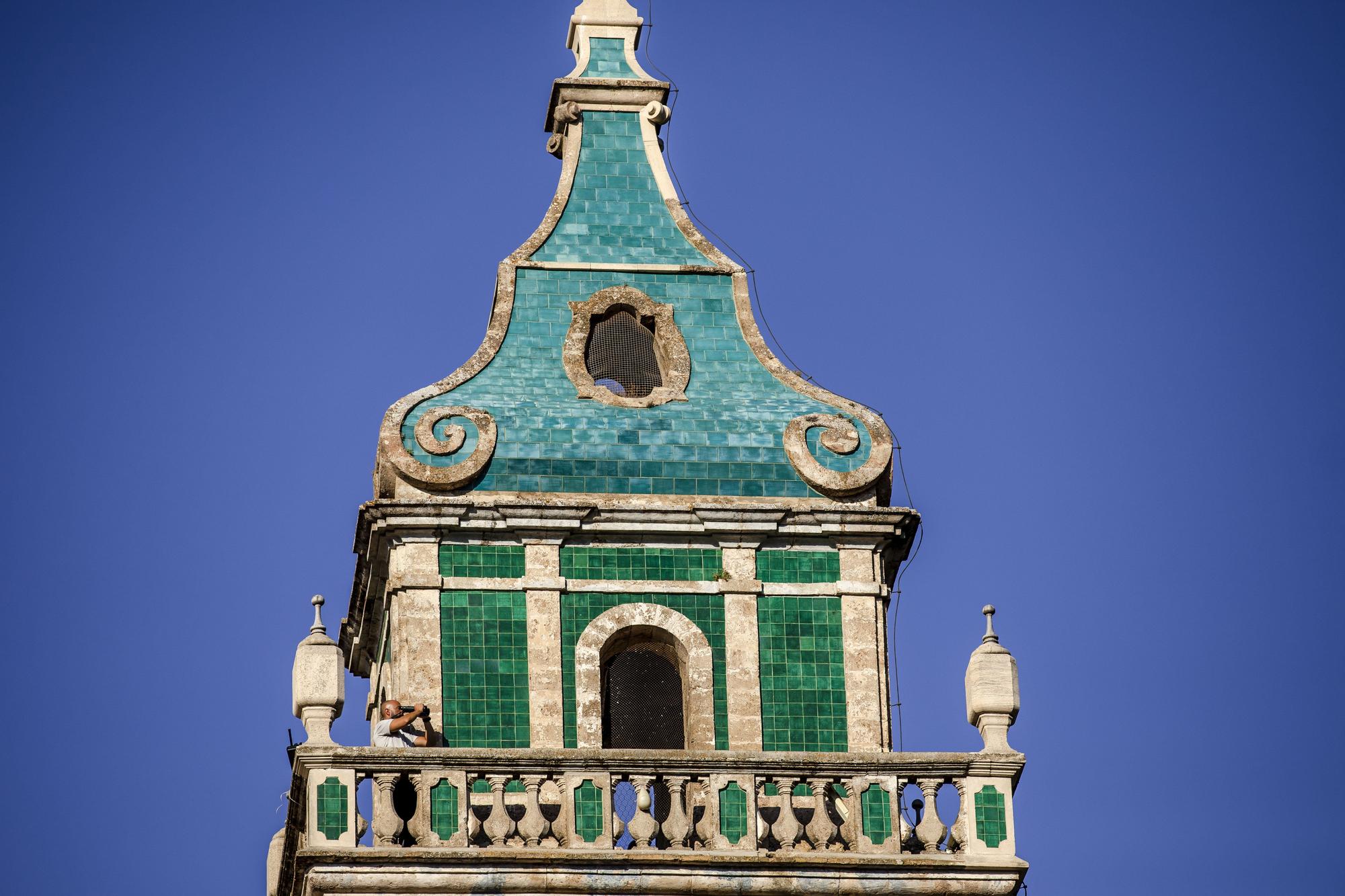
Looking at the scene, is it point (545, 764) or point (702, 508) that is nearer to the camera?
point (545, 764)

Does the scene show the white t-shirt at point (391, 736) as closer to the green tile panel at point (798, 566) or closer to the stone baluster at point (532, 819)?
the stone baluster at point (532, 819)

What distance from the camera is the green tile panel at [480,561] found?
4291 centimetres

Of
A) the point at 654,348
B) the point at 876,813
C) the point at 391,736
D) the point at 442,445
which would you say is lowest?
the point at 876,813

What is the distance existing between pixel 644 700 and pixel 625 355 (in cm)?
427

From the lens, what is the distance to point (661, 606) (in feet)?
141

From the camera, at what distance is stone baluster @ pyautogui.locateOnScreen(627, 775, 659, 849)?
39.7 meters

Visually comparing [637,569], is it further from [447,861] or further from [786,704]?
[447,861]

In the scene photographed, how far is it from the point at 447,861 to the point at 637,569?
16.1 ft

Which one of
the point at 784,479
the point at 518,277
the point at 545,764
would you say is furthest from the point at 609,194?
the point at 545,764

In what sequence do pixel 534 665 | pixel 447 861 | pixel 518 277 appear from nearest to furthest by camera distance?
pixel 447 861
pixel 534 665
pixel 518 277

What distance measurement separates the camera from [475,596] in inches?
1684

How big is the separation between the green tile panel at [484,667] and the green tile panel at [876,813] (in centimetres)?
365

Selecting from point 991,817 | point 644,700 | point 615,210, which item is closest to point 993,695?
point 991,817

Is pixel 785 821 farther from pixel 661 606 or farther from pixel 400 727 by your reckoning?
pixel 400 727
